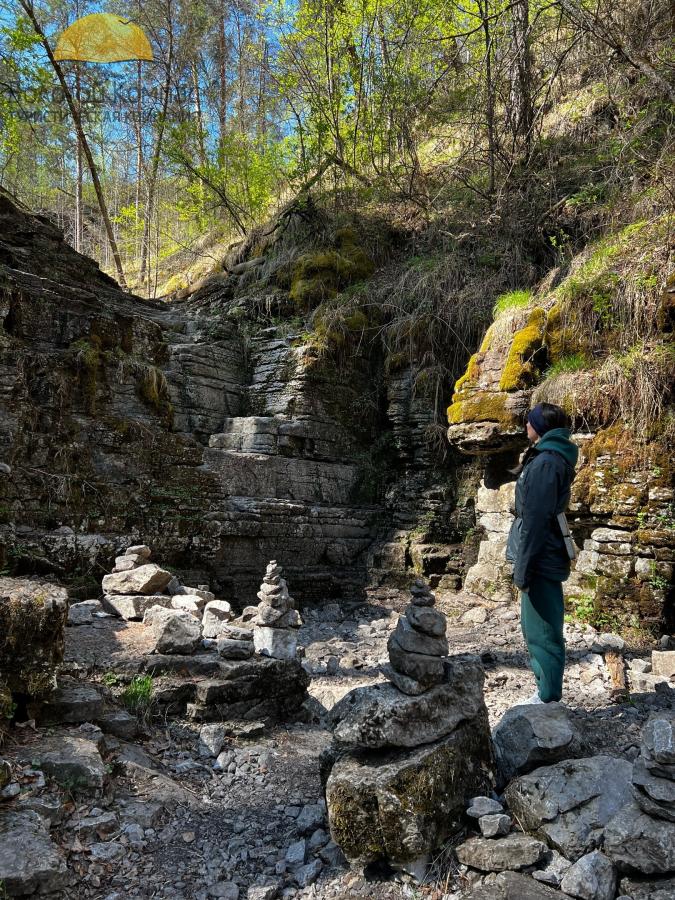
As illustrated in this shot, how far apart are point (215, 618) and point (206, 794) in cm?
217

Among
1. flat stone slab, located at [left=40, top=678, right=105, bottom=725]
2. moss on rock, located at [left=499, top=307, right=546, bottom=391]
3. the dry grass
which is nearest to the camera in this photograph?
flat stone slab, located at [left=40, top=678, right=105, bottom=725]

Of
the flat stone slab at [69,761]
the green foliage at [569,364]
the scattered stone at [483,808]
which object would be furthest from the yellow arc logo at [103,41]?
the scattered stone at [483,808]

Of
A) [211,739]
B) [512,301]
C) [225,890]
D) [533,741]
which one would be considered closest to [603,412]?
[512,301]

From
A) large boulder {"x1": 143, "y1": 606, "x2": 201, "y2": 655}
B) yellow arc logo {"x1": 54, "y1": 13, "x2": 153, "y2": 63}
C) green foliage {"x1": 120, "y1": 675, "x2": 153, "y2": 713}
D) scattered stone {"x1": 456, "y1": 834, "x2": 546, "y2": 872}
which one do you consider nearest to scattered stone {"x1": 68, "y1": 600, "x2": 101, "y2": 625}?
large boulder {"x1": 143, "y1": 606, "x2": 201, "y2": 655}

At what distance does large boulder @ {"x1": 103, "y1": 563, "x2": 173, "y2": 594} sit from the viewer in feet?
19.6

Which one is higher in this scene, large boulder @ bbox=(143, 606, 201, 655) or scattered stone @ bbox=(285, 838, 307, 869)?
large boulder @ bbox=(143, 606, 201, 655)

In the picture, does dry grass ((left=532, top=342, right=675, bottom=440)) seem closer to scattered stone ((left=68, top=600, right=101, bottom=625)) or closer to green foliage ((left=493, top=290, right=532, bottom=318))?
green foliage ((left=493, top=290, right=532, bottom=318))

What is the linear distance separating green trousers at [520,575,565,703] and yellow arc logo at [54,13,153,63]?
20.0 meters

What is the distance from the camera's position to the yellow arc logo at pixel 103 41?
16500mm

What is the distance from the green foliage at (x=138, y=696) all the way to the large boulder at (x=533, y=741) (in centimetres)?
239

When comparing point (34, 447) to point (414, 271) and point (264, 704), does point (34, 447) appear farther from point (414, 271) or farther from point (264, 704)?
point (414, 271)

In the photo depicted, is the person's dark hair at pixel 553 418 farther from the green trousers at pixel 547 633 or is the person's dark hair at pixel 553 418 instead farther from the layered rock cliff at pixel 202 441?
the layered rock cliff at pixel 202 441

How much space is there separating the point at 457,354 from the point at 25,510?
7378 millimetres

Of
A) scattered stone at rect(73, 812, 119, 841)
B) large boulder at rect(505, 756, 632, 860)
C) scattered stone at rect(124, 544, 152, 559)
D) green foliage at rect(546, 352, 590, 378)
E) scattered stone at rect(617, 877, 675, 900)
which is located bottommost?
scattered stone at rect(73, 812, 119, 841)
